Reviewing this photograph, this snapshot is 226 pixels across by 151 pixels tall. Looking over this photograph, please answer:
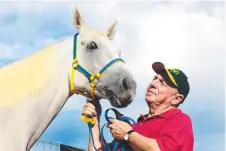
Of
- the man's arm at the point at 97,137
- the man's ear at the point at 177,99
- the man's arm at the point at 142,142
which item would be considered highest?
the man's ear at the point at 177,99

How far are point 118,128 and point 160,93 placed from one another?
398mm

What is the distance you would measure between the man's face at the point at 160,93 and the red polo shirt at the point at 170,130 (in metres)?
0.11

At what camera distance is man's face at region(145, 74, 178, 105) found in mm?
3156

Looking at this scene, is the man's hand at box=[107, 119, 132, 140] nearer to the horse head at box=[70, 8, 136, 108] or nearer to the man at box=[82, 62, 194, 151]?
the man at box=[82, 62, 194, 151]

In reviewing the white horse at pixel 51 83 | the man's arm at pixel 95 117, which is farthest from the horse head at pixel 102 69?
the man's arm at pixel 95 117

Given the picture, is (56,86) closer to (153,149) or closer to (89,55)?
(89,55)

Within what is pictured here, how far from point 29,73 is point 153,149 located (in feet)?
3.29

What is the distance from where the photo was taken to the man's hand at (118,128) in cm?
303

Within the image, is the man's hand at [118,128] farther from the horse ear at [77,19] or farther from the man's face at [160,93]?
the horse ear at [77,19]

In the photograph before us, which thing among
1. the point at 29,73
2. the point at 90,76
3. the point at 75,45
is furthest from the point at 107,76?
the point at 29,73

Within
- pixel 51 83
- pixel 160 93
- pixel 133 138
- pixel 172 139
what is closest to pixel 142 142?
pixel 133 138

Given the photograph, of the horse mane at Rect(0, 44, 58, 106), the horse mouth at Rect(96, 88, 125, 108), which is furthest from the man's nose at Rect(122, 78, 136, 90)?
the horse mane at Rect(0, 44, 58, 106)

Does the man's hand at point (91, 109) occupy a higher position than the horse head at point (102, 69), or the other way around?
the horse head at point (102, 69)

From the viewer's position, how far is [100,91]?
3232 millimetres
